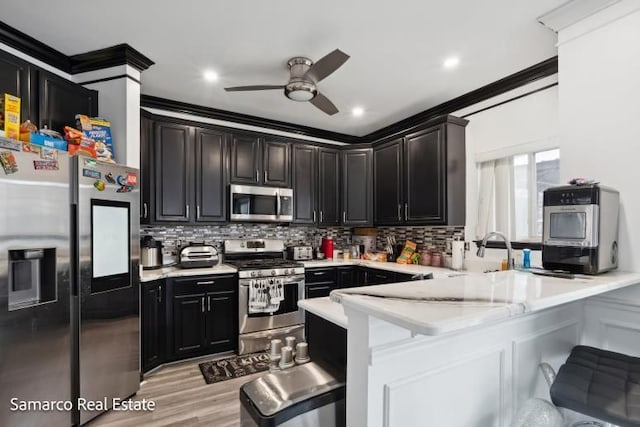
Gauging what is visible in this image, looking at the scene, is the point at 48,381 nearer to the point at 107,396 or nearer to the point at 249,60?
the point at 107,396

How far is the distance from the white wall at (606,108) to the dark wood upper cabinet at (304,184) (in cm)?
273

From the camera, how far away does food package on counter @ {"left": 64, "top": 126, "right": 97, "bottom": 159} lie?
2215mm

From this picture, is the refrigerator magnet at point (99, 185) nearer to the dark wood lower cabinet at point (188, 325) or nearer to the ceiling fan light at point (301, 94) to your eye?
the dark wood lower cabinet at point (188, 325)

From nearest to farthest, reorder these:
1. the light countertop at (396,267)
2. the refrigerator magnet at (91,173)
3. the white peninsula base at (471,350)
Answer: the white peninsula base at (471,350) < the refrigerator magnet at (91,173) < the light countertop at (396,267)

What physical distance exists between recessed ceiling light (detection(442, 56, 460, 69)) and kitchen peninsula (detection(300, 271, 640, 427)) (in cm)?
180

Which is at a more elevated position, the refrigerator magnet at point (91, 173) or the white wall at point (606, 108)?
the white wall at point (606, 108)

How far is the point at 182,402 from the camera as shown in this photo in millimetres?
2387

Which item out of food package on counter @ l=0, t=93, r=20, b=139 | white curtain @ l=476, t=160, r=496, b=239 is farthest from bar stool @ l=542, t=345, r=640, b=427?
food package on counter @ l=0, t=93, r=20, b=139

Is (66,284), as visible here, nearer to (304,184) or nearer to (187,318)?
(187,318)

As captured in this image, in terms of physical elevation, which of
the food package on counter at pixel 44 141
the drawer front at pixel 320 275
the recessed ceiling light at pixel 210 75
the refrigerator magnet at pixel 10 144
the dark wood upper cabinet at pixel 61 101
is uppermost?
the recessed ceiling light at pixel 210 75

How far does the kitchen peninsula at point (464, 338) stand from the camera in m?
0.97

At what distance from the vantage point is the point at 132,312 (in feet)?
7.89

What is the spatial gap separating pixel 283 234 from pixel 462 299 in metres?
3.40

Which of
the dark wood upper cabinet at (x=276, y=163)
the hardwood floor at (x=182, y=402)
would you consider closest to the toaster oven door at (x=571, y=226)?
the hardwood floor at (x=182, y=402)
